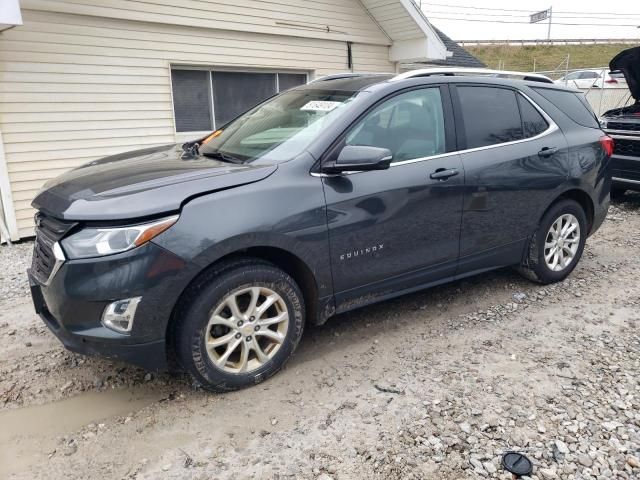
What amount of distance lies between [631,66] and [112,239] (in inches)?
334

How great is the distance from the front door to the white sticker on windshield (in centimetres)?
27

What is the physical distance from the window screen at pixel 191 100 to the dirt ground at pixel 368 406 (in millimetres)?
4554

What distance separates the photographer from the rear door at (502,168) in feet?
12.8

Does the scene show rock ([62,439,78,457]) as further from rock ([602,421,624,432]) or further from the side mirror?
rock ([602,421,624,432])

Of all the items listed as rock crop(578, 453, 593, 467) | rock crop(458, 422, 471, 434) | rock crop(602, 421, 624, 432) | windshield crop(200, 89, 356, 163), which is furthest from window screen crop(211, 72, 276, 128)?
rock crop(578, 453, 593, 467)

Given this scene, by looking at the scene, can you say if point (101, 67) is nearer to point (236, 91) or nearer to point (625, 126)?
point (236, 91)

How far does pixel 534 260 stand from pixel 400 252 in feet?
5.24

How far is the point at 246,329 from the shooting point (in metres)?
3.02

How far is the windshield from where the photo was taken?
3.37 meters

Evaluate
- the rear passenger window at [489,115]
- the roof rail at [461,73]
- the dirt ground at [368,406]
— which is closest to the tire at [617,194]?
the roof rail at [461,73]

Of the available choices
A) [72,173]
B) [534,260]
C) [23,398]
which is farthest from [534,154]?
[23,398]

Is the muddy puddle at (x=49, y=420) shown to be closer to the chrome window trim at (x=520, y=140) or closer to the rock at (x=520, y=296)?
the chrome window trim at (x=520, y=140)

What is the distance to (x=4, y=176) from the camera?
6457 millimetres

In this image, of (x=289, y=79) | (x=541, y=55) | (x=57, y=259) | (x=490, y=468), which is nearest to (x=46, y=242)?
(x=57, y=259)
